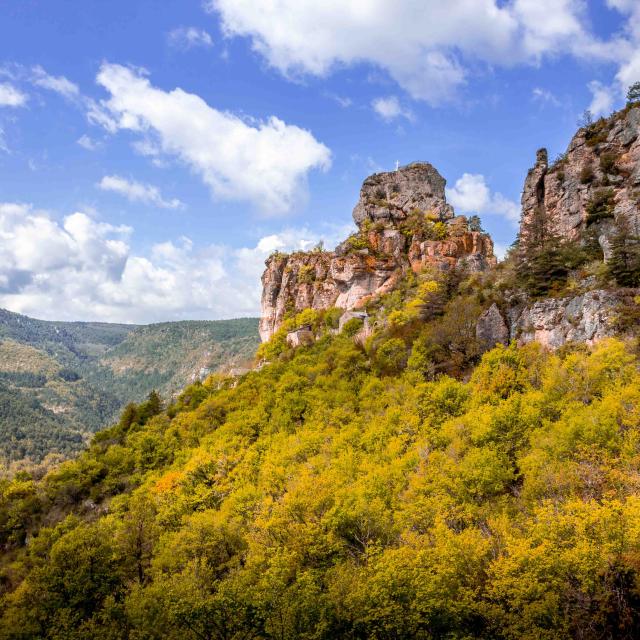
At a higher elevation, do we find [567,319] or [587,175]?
[587,175]

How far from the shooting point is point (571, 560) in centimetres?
2191

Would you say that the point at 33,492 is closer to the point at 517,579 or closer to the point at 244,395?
the point at 244,395

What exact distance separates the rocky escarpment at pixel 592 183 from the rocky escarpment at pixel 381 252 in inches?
622

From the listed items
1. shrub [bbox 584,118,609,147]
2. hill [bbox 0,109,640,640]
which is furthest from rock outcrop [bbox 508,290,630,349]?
shrub [bbox 584,118,609,147]

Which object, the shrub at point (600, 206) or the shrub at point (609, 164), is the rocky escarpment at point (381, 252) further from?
the shrub at point (609, 164)

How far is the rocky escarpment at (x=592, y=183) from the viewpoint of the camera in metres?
56.5

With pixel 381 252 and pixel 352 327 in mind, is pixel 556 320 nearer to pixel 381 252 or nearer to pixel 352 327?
pixel 352 327

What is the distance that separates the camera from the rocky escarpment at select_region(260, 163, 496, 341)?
289ft

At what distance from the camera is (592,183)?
2447 inches

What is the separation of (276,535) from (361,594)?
11.8 m

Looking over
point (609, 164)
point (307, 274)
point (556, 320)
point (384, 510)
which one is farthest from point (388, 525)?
point (307, 274)

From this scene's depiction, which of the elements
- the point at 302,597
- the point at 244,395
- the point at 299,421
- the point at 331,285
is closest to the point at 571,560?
the point at 302,597

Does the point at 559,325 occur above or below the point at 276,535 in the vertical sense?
above

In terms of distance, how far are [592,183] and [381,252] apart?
1520 inches
